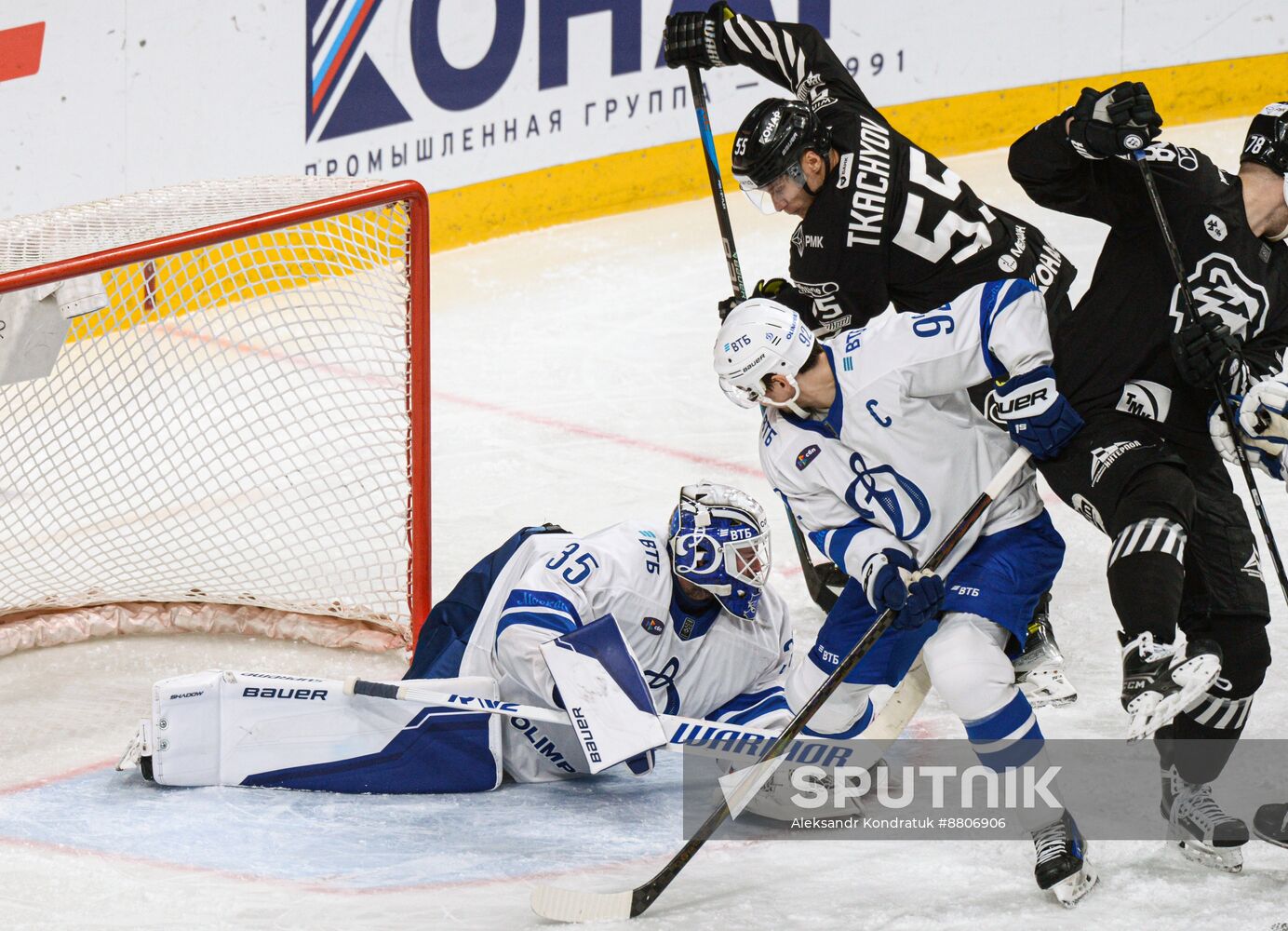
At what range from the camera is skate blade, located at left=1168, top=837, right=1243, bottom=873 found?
2.76 metres

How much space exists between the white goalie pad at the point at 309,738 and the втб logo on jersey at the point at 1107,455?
1.25 m

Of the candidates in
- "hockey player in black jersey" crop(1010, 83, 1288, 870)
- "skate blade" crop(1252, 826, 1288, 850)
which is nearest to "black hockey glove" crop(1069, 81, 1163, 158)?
"hockey player in black jersey" crop(1010, 83, 1288, 870)

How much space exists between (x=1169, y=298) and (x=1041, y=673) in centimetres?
79

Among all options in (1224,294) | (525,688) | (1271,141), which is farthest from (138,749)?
(1271,141)

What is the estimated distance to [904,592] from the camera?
2688mm

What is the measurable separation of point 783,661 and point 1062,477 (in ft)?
2.70

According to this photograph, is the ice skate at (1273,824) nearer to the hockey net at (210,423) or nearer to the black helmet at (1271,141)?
the black helmet at (1271,141)

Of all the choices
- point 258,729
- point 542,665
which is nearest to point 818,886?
point 542,665

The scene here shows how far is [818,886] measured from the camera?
279 centimetres

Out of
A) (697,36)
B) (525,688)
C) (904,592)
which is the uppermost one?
(697,36)

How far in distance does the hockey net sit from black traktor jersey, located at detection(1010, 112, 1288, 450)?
165cm

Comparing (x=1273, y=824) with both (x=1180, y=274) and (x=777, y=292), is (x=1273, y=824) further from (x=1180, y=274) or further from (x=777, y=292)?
(x=777, y=292)

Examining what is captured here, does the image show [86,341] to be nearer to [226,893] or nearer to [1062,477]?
[226,893]

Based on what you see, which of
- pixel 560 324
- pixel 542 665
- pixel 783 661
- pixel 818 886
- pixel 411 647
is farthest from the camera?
pixel 560 324
